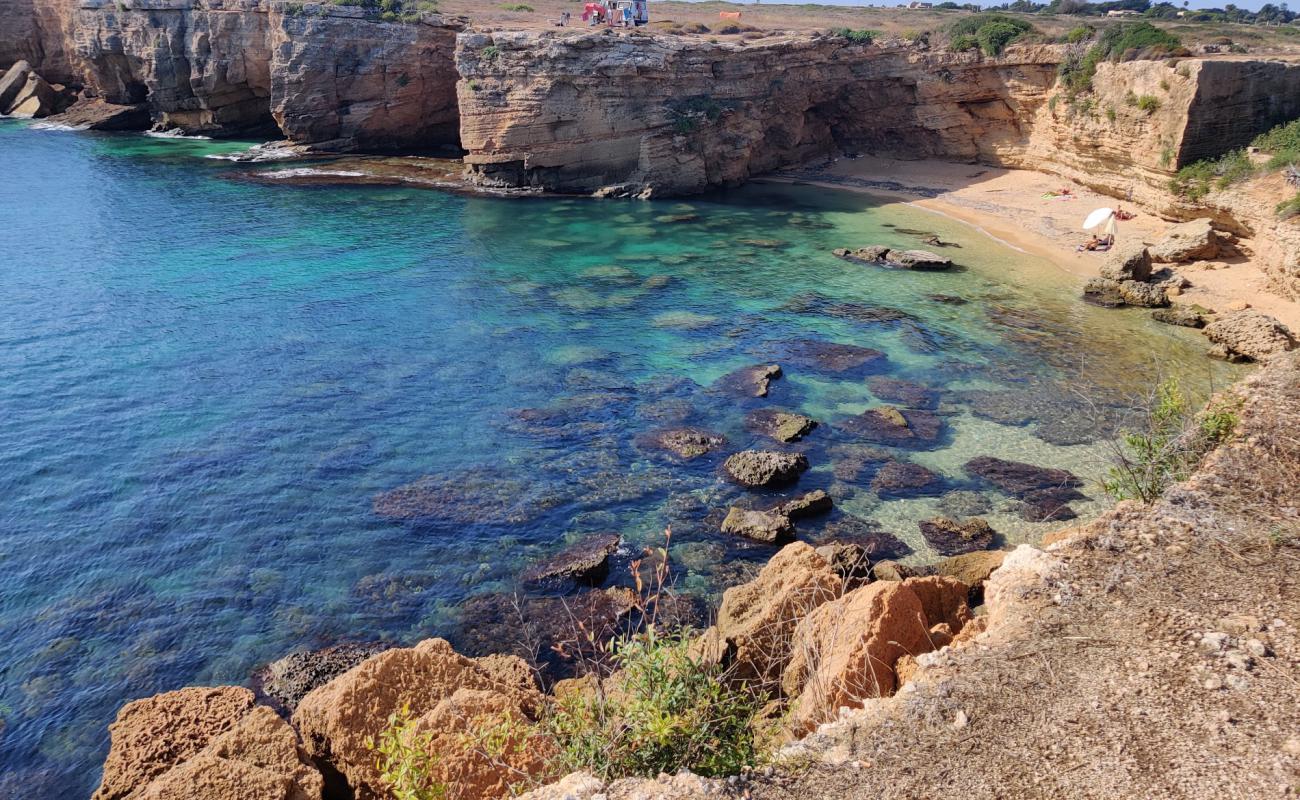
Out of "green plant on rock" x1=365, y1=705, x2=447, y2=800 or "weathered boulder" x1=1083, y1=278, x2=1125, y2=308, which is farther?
"weathered boulder" x1=1083, y1=278, x2=1125, y2=308

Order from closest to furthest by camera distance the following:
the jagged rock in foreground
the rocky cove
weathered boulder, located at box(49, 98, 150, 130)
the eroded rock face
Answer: the jagged rock in foreground, the rocky cove, the eroded rock face, weathered boulder, located at box(49, 98, 150, 130)

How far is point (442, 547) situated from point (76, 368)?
14.5 metres

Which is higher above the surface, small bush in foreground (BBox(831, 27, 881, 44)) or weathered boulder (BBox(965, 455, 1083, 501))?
small bush in foreground (BBox(831, 27, 881, 44))

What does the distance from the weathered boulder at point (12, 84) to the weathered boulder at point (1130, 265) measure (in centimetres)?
7781

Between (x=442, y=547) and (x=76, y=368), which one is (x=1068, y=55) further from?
(x=76, y=368)

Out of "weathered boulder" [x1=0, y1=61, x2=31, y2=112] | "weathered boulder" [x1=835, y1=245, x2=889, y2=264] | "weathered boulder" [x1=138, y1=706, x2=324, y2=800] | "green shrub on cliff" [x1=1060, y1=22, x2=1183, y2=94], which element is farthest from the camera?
"weathered boulder" [x1=0, y1=61, x2=31, y2=112]

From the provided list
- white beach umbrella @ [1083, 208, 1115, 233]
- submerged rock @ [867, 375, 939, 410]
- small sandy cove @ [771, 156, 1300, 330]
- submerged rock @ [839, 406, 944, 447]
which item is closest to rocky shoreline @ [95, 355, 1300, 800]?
submerged rock @ [839, 406, 944, 447]

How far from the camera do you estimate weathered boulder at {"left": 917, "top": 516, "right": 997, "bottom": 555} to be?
15617mm

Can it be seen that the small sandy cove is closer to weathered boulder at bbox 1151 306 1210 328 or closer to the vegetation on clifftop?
weathered boulder at bbox 1151 306 1210 328

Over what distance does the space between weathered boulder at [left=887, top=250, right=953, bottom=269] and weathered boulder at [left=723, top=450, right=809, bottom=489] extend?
18.0 m

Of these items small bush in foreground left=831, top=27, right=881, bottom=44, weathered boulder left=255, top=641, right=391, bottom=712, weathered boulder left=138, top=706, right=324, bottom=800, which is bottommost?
weathered boulder left=255, top=641, right=391, bottom=712

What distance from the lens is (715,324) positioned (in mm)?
27734

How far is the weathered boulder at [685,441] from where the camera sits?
→ 1919 cm

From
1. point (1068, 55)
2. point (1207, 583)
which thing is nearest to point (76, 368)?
point (1207, 583)
